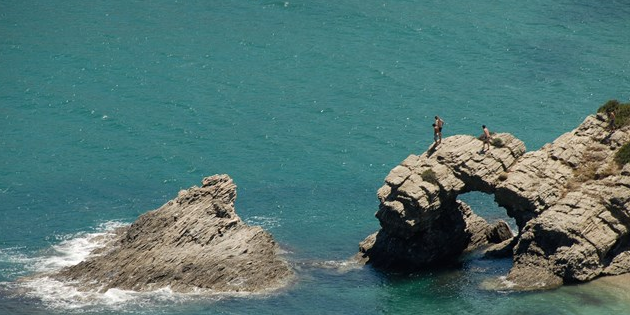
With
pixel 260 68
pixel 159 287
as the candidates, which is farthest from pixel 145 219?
pixel 260 68

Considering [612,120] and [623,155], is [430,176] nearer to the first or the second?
[623,155]

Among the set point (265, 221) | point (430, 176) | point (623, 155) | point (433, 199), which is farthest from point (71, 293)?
point (623, 155)

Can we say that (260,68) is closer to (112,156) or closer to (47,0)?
(112,156)

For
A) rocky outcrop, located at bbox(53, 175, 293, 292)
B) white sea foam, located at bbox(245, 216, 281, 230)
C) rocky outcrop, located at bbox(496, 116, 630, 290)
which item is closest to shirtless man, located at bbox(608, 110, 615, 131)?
rocky outcrop, located at bbox(496, 116, 630, 290)

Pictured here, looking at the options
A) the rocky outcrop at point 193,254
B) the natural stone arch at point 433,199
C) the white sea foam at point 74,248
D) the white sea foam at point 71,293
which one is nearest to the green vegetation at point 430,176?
the natural stone arch at point 433,199

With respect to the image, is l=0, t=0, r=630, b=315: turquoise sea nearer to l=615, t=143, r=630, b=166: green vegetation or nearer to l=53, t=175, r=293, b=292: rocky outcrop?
l=53, t=175, r=293, b=292: rocky outcrop
